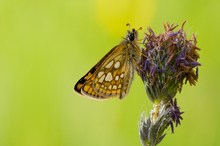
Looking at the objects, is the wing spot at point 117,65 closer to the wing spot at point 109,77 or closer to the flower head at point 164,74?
the wing spot at point 109,77

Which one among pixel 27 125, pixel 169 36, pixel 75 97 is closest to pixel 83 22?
pixel 75 97

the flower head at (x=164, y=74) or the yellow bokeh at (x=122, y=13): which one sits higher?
the yellow bokeh at (x=122, y=13)

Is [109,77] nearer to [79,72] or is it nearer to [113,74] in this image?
[113,74]

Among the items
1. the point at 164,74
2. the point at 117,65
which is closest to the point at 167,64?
the point at 164,74

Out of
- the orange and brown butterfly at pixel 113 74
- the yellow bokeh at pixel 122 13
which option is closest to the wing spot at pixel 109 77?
the orange and brown butterfly at pixel 113 74

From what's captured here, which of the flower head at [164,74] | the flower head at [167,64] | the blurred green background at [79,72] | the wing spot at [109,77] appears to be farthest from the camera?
the blurred green background at [79,72]

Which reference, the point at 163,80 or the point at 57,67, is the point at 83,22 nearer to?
the point at 57,67

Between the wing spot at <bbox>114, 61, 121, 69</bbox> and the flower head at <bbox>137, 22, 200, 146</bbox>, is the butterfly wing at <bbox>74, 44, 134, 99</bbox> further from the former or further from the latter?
the flower head at <bbox>137, 22, 200, 146</bbox>

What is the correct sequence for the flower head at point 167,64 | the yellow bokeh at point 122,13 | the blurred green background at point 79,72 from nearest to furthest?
the flower head at point 167,64, the blurred green background at point 79,72, the yellow bokeh at point 122,13
